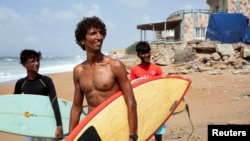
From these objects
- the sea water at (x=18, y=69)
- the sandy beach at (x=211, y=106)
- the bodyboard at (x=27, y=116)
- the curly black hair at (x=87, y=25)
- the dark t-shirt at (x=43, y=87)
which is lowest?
the sea water at (x=18, y=69)

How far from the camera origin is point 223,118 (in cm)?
514

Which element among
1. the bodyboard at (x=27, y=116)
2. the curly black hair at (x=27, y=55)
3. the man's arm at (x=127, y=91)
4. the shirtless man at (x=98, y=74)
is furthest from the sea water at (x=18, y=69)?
the man's arm at (x=127, y=91)

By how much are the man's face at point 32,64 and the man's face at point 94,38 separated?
1032 mm

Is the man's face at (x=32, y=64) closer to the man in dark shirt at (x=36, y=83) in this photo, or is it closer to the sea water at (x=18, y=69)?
the man in dark shirt at (x=36, y=83)

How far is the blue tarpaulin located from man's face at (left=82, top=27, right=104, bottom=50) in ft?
44.2

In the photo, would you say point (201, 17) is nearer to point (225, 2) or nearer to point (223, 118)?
point (225, 2)

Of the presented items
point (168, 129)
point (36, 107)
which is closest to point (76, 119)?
point (36, 107)

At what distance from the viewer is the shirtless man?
6.86 ft

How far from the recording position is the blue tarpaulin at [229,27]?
47.7 ft

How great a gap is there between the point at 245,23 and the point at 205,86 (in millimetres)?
7680

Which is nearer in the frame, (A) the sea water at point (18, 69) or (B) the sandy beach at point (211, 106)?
(B) the sandy beach at point (211, 106)

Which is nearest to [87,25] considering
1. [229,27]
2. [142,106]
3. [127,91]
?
[127,91]

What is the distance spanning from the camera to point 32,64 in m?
2.99

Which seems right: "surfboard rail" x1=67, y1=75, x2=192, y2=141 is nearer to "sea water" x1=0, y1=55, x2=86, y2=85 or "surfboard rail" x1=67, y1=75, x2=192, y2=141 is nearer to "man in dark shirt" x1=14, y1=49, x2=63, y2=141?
"man in dark shirt" x1=14, y1=49, x2=63, y2=141
